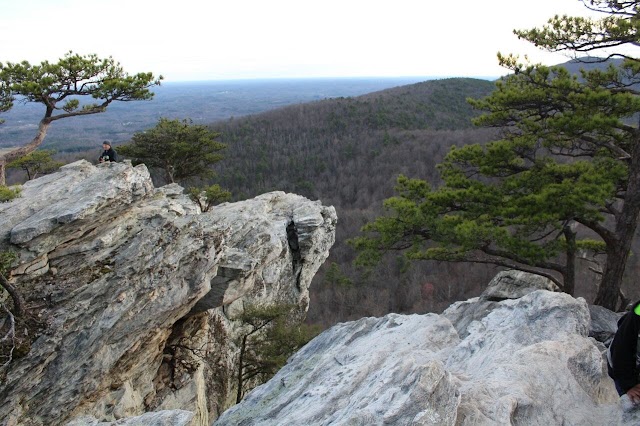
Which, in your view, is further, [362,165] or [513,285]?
[362,165]

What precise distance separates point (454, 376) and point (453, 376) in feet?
0.31

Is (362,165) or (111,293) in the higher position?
(111,293)

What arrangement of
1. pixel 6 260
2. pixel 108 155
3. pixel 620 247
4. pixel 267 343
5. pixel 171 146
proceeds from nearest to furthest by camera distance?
pixel 6 260 < pixel 620 247 < pixel 108 155 < pixel 267 343 < pixel 171 146

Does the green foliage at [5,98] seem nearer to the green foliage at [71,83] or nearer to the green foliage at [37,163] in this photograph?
the green foliage at [71,83]

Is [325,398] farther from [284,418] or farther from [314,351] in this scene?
[314,351]

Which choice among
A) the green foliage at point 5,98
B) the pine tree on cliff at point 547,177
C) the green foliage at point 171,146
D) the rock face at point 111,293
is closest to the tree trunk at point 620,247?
the pine tree on cliff at point 547,177

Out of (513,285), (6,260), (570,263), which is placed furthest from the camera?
(513,285)

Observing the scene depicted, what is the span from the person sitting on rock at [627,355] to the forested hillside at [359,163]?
2835 centimetres

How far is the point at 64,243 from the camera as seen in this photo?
8.25 metres

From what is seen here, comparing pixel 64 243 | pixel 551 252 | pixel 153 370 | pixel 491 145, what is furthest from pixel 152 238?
pixel 551 252

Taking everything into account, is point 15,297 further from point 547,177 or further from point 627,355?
point 547,177

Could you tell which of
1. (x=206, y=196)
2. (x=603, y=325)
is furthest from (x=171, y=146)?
(x=603, y=325)

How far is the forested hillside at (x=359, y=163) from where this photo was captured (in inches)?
1724

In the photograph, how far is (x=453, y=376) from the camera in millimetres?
5129
